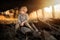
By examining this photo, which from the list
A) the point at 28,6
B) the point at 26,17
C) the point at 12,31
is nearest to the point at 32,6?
the point at 28,6

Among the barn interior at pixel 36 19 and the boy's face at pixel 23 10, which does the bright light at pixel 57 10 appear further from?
the boy's face at pixel 23 10

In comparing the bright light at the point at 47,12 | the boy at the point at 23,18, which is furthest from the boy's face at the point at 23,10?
the bright light at the point at 47,12

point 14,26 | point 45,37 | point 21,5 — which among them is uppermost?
point 21,5

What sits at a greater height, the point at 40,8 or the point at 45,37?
the point at 40,8

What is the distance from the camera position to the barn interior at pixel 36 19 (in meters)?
1.45

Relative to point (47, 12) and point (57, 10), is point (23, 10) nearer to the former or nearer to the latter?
point (47, 12)

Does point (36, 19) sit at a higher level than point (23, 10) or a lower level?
lower

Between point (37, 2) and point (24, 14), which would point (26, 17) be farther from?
point (37, 2)

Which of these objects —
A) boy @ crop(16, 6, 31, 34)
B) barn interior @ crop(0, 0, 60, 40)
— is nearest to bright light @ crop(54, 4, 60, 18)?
barn interior @ crop(0, 0, 60, 40)

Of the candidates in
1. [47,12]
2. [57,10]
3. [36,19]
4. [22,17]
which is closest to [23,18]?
[22,17]

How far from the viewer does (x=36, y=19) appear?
1.49 m

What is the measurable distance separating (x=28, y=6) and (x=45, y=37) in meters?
0.41

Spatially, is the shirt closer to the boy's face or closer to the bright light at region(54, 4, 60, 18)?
the boy's face

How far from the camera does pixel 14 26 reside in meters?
1.50
